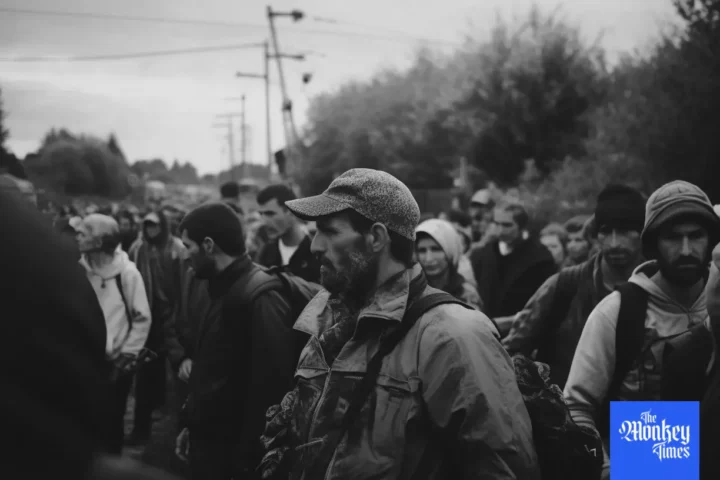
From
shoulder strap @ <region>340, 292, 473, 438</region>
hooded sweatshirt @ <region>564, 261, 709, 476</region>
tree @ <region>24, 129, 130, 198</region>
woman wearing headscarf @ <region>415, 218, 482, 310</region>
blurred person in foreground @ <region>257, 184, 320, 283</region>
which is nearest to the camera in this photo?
shoulder strap @ <region>340, 292, 473, 438</region>

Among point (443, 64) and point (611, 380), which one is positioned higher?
point (443, 64)

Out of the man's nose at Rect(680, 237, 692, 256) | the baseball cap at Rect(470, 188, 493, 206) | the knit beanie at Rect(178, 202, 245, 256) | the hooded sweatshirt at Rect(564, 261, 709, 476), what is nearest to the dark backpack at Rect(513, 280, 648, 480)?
the hooded sweatshirt at Rect(564, 261, 709, 476)

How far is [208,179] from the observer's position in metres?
162

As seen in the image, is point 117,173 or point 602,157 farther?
point 117,173

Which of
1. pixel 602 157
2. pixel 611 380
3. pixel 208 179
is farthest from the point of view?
pixel 208 179

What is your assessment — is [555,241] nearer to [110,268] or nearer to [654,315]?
[110,268]

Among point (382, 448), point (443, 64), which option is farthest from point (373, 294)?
point (443, 64)

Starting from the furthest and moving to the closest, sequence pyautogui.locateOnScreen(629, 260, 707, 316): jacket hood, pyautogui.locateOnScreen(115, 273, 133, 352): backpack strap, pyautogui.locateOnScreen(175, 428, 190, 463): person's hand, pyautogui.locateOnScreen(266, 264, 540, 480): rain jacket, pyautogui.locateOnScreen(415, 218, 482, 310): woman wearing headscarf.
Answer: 1. pyautogui.locateOnScreen(115, 273, 133, 352): backpack strap
2. pyautogui.locateOnScreen(415, 218, 482, 310): woman wearing headscarf
3. pyautogui.locateOnScreen(175, 428, 190, 463): person's hand
4. pyautogui.locateOnScreen(629, 260, 707, 316): jacket hood
5. pyautogui.locateOnScreen(266, 264, 540, 480): rain jacket

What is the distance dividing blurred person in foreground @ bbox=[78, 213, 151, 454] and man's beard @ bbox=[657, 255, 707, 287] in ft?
14.2

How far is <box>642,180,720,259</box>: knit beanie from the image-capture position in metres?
3.45

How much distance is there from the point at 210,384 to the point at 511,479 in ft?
7.25

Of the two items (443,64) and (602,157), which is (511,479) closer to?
(602,157)

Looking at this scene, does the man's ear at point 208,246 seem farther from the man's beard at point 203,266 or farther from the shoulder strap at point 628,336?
the shoulder strap at point 628,336

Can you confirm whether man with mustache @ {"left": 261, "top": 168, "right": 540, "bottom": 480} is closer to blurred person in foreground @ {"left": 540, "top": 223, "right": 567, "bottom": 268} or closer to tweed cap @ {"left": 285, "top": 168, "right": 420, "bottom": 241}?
tweed cap @ {"left": 285, "top": 168, "right": 420, "bottom": 241}
